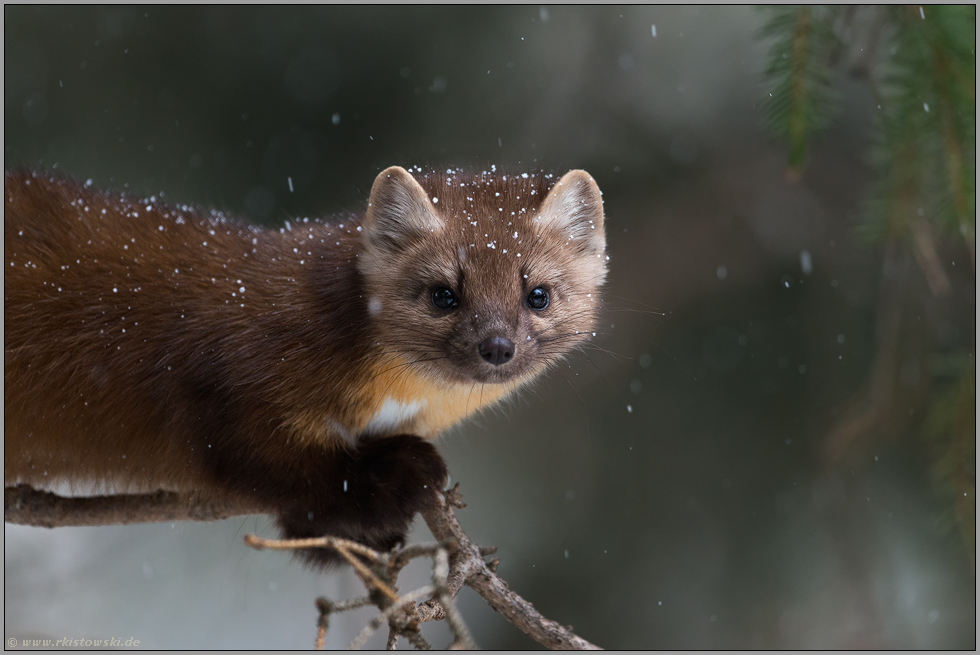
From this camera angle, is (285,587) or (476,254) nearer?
(476,254)

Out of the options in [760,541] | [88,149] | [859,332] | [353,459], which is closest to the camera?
[353,459]

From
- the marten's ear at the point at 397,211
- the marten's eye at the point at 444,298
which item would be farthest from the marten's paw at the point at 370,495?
the marten's ear at the point at 397,211

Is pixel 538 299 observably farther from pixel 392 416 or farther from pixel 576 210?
pixel 392 416

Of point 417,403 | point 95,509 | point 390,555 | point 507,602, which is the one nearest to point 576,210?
point 417,403

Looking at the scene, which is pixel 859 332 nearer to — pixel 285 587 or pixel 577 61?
pixel 577 61

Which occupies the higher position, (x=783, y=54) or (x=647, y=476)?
(x=783, y=54)

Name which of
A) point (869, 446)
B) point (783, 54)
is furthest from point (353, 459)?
point (869, 446)

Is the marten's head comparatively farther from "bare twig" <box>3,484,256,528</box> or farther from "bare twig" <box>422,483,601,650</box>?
"bare twig" <box>3,484,256,528</box>
